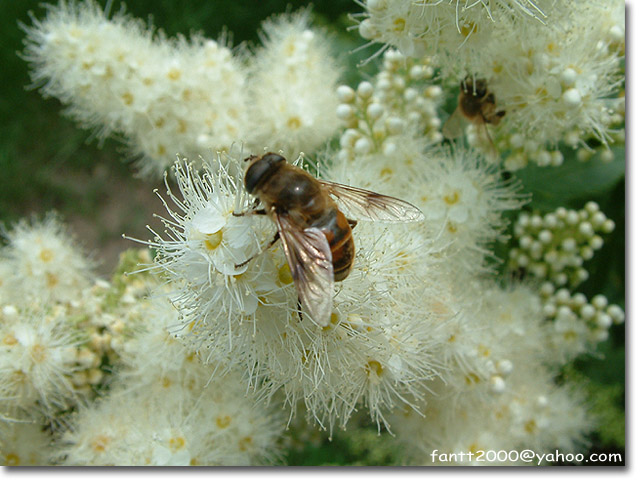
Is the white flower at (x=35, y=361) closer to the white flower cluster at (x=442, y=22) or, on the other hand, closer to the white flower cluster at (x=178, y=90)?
the white flower cluster at (x=178, y=90)

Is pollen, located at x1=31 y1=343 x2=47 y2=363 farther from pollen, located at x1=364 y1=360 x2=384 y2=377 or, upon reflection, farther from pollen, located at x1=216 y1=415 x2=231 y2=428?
pollen, located at x1=364 y1=360 x2=384 y2=377

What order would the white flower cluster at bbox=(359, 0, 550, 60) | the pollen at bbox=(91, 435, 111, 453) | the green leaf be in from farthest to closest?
the green leaf → the pollen at bbox=(91, 435, 111, 453) → the white flower cluster at bbox=(359, 0, 550, 60)

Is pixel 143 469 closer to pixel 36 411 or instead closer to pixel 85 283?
pixel 36 411

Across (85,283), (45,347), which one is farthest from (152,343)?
(85,283)

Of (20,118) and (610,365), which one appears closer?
(610,365)

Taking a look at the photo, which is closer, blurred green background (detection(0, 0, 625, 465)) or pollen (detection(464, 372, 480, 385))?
pollen (detection(464, 372, 480, 385))

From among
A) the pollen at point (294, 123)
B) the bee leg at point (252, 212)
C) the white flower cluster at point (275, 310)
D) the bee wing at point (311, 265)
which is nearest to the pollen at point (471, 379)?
the white flower cluster at point (275, 310)

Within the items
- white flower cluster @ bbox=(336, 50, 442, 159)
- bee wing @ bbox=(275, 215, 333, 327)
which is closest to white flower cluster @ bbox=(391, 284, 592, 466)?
white flower cluster @ bbox=(336, 50, 442, 159)
